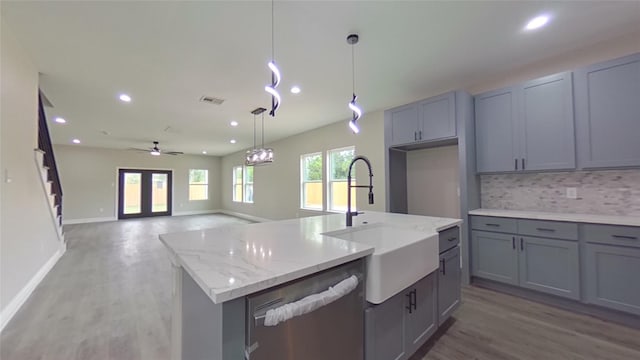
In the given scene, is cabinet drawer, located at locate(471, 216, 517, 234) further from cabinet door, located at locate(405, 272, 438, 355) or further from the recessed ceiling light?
the recessed ceiling light

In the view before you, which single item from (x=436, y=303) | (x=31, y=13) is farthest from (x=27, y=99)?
(x=436, y=303)

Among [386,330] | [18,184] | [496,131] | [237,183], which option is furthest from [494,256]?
[237,183]

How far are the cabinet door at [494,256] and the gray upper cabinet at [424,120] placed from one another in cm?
133

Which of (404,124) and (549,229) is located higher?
(404,124)

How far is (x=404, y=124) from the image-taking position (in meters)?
3.76

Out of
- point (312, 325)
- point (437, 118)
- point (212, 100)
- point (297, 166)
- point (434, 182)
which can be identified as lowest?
point (312, 325)

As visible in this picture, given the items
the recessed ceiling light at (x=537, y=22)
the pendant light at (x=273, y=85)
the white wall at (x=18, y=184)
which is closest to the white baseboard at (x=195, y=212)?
the white wall at (x=18, y=184)

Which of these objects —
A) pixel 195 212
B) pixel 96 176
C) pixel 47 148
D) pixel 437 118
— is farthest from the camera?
pixel 195 212

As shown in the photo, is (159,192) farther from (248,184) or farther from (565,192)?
(565,192)

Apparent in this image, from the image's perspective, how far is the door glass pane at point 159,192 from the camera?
33.1ft

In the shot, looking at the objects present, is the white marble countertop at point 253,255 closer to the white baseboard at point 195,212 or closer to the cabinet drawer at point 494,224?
the cabinet drawer at point 494,224

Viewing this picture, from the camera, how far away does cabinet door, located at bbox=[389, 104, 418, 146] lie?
3645 mm

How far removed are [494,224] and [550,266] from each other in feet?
2.01

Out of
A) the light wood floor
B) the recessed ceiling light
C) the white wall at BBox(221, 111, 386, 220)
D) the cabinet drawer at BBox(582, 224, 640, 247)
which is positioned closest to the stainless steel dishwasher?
the light wood floor
